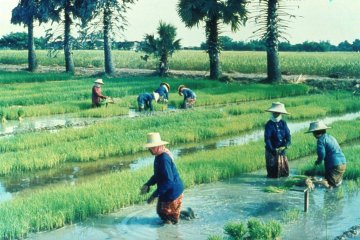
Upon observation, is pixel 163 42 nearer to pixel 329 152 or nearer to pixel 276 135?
pixel 276 135

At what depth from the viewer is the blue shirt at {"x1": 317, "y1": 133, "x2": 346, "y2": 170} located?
8.80 metres

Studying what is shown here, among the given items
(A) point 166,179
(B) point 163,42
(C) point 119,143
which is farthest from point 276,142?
(B) point 163,42

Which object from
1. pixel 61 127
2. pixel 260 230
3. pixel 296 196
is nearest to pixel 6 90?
pixel 61 127

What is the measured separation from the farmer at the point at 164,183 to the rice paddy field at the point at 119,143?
65cm

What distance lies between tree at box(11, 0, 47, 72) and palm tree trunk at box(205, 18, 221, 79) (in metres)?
11.3

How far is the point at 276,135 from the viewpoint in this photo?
32.6 ft

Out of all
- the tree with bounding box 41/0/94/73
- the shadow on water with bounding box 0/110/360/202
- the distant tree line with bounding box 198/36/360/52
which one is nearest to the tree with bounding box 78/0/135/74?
the tree with bounding box 41/0/94/73

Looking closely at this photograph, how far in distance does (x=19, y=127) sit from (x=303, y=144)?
8070 millimetres

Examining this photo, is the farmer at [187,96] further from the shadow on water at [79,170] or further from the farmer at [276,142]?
the farmer at [276,142]

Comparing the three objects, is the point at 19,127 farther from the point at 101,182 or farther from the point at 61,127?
the point at 101,182

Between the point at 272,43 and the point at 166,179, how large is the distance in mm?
21912

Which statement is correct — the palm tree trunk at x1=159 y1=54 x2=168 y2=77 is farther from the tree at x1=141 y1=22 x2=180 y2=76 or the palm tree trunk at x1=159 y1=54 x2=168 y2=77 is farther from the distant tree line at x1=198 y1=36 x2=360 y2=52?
the distant tree line at x1=198 y1=36 x2=360 y2=52

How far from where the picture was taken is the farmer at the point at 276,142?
32.2ft

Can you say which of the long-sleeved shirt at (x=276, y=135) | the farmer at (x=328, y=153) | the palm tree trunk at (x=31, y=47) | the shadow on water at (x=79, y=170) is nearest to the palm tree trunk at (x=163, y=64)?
the palm tree trunk at (x=31, y=47)
